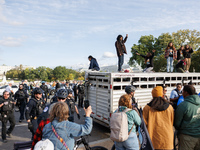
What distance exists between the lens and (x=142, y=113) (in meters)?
3.29

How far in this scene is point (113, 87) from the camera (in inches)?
237

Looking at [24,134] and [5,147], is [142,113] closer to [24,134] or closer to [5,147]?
[5,147]

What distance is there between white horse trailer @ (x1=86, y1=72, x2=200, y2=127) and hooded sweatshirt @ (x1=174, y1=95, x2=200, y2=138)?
2998 mm

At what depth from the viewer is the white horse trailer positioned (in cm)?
597

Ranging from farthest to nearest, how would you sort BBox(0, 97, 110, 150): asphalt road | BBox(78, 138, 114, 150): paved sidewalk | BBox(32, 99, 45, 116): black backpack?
1. BBox(0, 97, 110, 150): asphalt road
2. BBox(78, 138, 114, 150): paved sidewalk
3. BBox(32, 99, 45, 116): black backpack

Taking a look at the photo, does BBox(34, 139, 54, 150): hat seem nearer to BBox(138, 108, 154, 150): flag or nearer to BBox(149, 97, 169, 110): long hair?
BBox(138, 108, 154, 150): flag

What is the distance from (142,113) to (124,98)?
53 centimetres

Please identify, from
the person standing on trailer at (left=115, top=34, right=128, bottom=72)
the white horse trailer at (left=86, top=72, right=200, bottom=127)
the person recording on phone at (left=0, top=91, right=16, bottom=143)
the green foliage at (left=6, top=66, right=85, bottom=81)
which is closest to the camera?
the person recording on phone at (left=0, top=91, right=16, bottom=143)

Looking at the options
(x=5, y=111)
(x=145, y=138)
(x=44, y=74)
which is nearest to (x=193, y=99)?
(x=145, y=138)

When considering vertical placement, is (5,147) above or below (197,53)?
below

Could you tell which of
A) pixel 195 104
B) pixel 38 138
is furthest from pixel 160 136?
pixel 38 138

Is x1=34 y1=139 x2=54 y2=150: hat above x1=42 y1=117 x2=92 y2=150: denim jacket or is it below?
below

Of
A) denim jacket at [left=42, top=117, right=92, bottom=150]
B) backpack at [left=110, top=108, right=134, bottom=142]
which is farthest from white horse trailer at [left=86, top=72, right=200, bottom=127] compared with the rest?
denim jacket at [left=42, top=117, right=92, bottom=150]

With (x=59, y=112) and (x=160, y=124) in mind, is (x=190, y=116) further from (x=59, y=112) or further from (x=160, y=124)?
(x=59, y=112)
